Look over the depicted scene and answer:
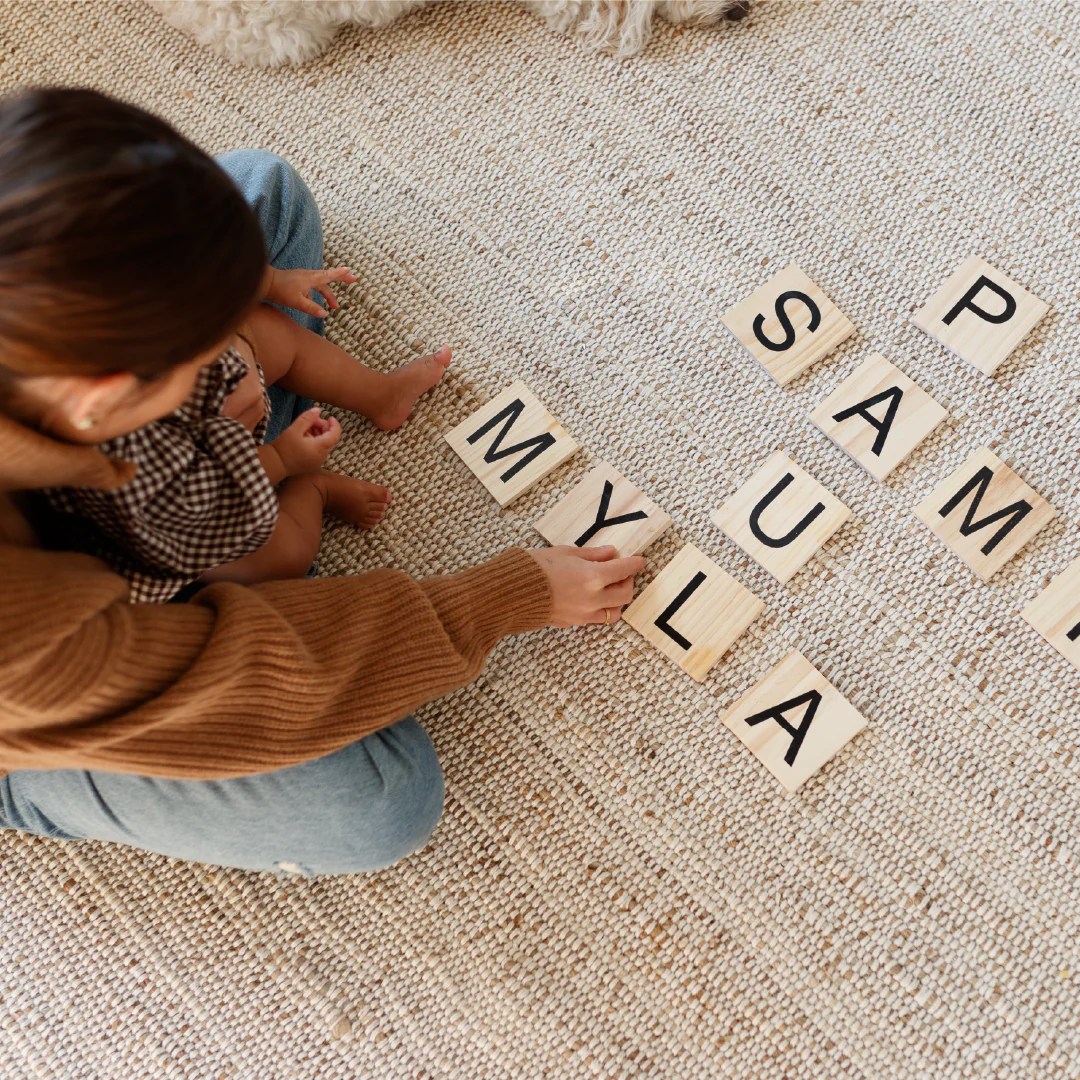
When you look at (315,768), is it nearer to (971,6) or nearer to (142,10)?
(142,10)

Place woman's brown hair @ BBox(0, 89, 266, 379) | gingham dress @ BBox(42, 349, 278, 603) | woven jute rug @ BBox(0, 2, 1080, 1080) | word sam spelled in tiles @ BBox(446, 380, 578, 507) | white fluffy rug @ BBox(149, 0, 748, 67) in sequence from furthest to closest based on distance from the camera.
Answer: white fluffy rug @ BBox(149, 0, 748, 67) → word sam spelled in tiles @ BBox(446, 380, 578, 507) → woven jute rug @ BBox(0, 2, 1080, 1080) → gingham dress @ BBox(42, 349, 278, 603) → woman's brown hair @ BBox(0, 89, 266, 379)

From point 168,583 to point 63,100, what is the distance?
336mm

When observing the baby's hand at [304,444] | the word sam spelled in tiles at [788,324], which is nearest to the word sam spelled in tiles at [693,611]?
the word sam spelled in tiles at [788,324]

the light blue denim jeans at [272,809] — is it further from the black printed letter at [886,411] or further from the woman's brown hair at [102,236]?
the black printed letter at [886,411]

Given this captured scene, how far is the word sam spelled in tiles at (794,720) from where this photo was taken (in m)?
0.81

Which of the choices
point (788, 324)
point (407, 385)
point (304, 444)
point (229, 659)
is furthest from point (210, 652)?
point (788, 324)

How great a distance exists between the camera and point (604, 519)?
0.87 meters

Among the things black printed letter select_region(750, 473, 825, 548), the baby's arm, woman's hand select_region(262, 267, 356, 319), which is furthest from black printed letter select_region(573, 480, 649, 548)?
woman's hand select_region(262, 267, 356, 319)

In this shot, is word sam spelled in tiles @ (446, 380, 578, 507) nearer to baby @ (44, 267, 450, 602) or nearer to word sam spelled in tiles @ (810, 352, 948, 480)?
baby @ (44, 267, 450, 602)

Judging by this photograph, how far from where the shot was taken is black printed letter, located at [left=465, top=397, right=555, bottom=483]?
0.89 meters

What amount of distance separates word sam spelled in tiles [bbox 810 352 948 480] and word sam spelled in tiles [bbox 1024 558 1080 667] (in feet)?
0.58

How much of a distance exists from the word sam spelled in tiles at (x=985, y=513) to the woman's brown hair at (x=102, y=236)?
652 millimetres

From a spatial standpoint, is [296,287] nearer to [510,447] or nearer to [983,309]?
[510,447]

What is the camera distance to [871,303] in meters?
0.91
